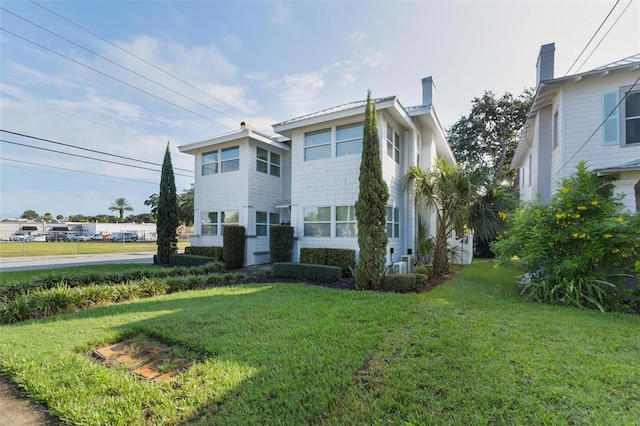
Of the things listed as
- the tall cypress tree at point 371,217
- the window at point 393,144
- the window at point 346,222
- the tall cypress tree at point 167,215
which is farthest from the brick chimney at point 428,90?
the tall cypress tree at point 167,215

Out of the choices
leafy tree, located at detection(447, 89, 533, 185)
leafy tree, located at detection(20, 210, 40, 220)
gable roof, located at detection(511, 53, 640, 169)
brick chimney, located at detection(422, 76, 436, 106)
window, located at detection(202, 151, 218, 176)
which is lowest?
leafy tree, located at detection(20, 210, 40, 220)

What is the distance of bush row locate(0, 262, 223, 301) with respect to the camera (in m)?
6.66

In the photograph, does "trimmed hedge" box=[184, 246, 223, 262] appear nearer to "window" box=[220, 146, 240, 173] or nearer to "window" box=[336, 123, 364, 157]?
"window" box=[220, 146, 240, 173]

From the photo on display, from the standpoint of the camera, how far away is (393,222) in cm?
1137

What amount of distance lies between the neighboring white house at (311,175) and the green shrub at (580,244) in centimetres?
473

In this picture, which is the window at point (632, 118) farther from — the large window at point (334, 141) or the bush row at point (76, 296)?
the bush row at point (76, 296)

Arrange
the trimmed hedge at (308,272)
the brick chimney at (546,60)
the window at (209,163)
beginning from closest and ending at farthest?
the trimmed hedge at (308,272) → the brick chimney at (546,60) → the window at (209,163)

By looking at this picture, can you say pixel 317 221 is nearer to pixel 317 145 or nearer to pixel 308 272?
pixel 308 272

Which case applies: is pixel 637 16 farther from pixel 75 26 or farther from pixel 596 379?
pixel 75 26

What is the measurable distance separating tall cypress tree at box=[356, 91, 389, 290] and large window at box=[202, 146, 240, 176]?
292 inches

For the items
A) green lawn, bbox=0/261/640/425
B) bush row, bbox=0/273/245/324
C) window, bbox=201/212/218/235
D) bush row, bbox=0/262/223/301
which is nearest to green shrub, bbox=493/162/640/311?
green lawn, bbox=0/261/640/425

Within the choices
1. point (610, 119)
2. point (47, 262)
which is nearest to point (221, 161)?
point (47, 262)

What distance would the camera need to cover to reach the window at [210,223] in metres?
14.3

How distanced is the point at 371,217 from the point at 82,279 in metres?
8.20
